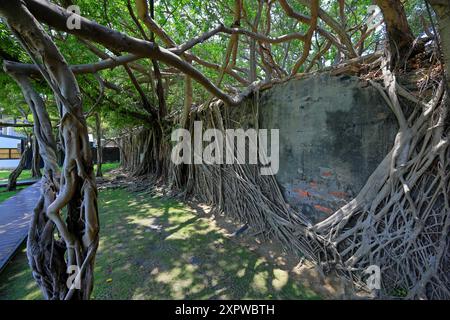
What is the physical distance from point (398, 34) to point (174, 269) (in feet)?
10.7

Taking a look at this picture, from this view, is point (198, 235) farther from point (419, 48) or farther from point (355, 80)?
point (419, 48)

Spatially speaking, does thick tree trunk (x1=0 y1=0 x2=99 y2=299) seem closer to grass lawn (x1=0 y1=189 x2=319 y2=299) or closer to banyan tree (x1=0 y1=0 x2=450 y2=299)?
banyan tree (x1=0 y1=0 x2=450 y2=299)

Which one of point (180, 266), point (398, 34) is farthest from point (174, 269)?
point (398, 34)

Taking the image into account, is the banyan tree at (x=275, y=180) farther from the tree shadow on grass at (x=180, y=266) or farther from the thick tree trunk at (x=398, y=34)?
the tree shadow on grass at (x=180, y=266)

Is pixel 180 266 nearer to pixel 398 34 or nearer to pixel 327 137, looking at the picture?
pixel 327 137

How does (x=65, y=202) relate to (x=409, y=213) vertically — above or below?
above

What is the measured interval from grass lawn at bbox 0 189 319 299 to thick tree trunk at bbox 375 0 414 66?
242 centimetres

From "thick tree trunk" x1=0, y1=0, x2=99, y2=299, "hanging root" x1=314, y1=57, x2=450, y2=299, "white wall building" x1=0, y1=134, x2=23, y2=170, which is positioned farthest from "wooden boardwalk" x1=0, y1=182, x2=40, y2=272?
"white wall building" x1=0, y1=134, x2=23, y2=170

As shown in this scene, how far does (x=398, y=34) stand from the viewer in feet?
6.94

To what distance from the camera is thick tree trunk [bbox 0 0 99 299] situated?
3.84ft

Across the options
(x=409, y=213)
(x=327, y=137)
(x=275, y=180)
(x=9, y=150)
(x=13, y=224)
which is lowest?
(x=13, y=224)

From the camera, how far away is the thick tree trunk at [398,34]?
6.75ft

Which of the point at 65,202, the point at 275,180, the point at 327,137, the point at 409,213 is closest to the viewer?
the point at 65,202
